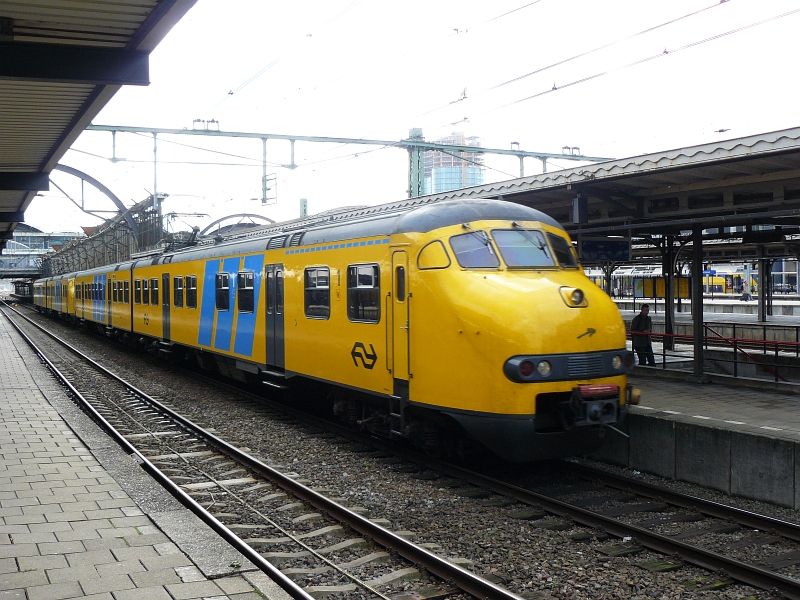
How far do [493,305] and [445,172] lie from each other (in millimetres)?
29152

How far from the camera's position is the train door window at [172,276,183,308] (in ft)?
57.8

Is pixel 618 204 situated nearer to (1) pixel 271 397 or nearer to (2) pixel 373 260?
(2) pixel 373 260


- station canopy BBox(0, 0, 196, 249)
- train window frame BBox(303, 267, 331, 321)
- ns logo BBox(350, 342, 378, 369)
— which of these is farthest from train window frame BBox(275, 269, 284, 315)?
station canopy BBox(0, 0, 196, 249)

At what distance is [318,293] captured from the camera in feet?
35.4

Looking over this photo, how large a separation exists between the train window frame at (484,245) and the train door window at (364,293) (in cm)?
126

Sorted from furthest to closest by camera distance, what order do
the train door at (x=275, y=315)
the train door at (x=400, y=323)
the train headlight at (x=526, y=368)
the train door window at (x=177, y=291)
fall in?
the train door window at (x=177, y=291), the train door at (x=275, y=315), the train door at (x=400, y=323), the train headlight at (x=526, y=368)

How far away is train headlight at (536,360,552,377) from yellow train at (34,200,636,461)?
0.01m

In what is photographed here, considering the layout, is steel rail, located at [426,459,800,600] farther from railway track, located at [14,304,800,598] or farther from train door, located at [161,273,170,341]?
train door, located at [161,273,170,341]

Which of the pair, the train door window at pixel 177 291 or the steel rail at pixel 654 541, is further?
the train door window at pixel 177 291

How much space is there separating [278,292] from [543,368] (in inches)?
233

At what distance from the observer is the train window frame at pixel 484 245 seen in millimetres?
8258

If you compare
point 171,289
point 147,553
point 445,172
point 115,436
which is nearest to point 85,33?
point 115,436

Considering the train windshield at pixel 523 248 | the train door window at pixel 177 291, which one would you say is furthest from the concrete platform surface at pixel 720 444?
the train door window at pixel 177 291

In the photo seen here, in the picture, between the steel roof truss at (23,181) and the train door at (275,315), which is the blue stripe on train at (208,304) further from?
the steel roof truss at (23,181)
